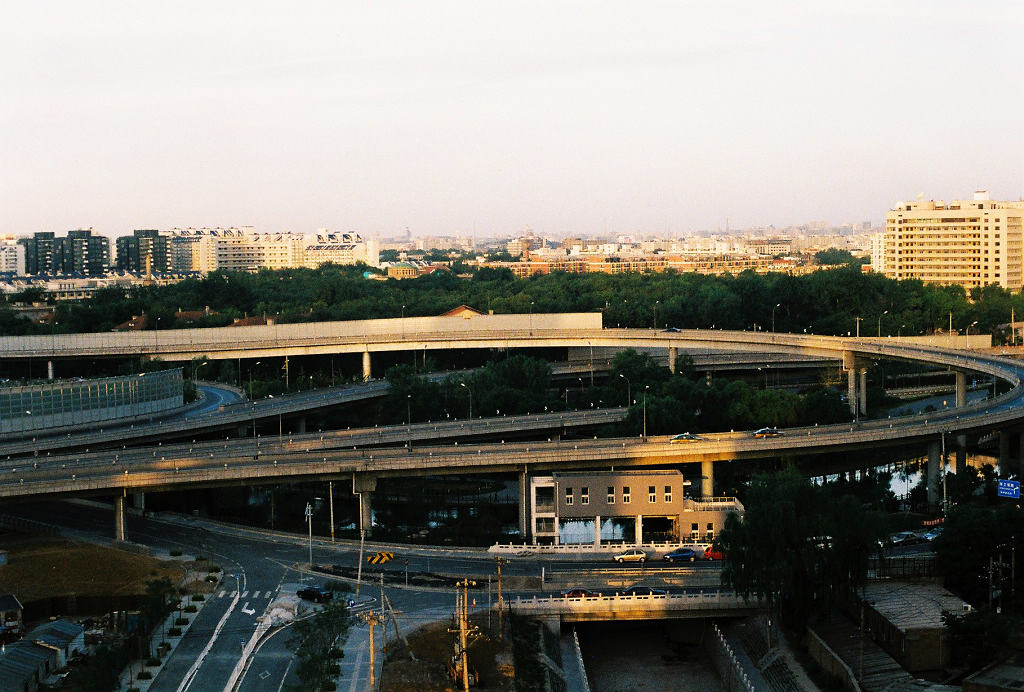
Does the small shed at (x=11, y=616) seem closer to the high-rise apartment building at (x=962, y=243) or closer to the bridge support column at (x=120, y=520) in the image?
the bridge support column at (x=120, y=520)

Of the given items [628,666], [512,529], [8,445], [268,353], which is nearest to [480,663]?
[628,666]

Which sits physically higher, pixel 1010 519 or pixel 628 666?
pixel 1010 519

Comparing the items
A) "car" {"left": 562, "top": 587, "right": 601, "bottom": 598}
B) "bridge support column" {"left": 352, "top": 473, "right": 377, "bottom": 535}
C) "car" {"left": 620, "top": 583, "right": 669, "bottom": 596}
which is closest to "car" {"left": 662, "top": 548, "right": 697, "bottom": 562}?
"car" {"left": 620, "top": 583, "right": 669, "bottom": 596}

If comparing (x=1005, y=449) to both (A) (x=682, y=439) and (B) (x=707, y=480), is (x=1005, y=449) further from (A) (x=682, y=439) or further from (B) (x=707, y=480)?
(A) (x=682, y=439)

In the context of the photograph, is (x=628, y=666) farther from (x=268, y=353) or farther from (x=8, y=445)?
(x=268, y=353)

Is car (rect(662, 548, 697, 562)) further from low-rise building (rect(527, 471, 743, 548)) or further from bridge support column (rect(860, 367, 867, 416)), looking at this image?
bridge support column (rect(860, 367, 867, 416))

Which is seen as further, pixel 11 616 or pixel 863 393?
pixel 863 393

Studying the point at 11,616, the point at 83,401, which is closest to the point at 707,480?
the point at 11,616
